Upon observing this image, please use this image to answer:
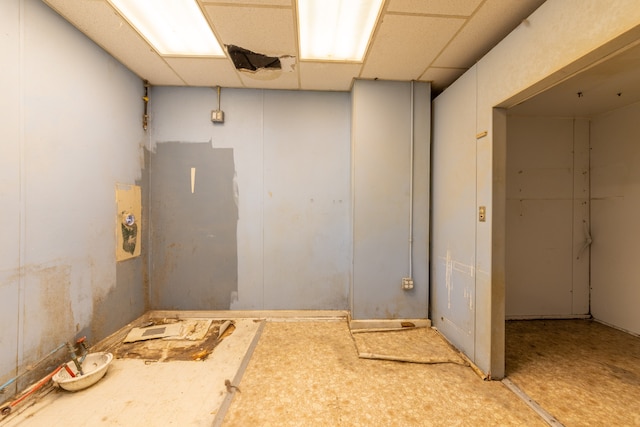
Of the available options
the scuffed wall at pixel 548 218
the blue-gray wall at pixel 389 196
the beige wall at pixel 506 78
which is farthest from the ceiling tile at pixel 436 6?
the scuffed wall at pixel 548 218

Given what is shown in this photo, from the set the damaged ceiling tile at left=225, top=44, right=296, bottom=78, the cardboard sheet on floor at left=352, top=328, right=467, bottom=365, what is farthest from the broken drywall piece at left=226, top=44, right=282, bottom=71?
the cardboard sheet on floor at left=352, top=328, right=467, bottom=365

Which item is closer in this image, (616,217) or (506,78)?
(506,78)

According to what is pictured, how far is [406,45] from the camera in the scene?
2.17m

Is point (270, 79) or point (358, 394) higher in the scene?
point (270, 79)

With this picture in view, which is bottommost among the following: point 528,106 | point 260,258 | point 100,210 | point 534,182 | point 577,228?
point 260,258

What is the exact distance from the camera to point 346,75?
2678 millimetres

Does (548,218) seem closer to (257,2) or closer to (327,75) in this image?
(327,75)

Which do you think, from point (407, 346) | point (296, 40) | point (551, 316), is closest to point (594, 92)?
point (551, 316)

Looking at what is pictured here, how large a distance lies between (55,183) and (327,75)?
2.52m

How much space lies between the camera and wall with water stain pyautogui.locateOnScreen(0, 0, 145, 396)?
162 cm

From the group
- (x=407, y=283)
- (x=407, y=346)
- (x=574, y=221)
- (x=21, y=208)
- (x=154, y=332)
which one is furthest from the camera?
(x=574, y=221)

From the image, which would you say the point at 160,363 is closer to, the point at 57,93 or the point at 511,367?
the point at 57,93

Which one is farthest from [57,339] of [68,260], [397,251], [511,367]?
[511,367]

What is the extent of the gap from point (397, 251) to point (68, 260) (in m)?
2.97
